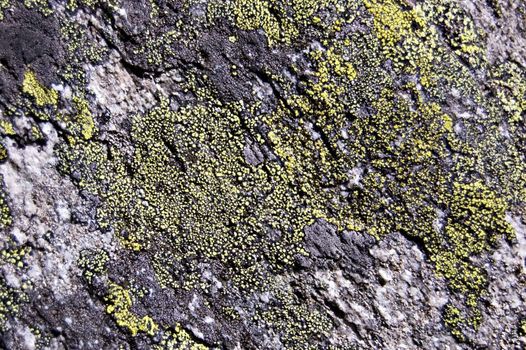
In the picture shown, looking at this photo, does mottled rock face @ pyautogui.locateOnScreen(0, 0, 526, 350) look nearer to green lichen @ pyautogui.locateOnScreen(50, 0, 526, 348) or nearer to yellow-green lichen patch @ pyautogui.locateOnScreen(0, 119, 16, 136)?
green lichen @ pyautogui.locateOnScreen(50, 0, 526, 348)

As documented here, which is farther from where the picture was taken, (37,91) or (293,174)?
(293,174)

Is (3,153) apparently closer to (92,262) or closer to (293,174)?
(92,262)

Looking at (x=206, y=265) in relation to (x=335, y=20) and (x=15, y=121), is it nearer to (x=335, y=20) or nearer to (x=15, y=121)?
(x=15, y=121)

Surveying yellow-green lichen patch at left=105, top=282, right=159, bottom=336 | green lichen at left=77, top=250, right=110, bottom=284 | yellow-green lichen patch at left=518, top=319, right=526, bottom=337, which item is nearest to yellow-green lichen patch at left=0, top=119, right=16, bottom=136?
green lichen at left=77, top=250, right=110, bottom=284

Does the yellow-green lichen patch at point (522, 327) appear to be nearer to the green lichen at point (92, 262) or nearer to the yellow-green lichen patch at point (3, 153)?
the green lichen at point (92, 262)

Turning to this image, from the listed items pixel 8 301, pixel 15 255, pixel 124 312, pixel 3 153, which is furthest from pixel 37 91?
pixel 124 312

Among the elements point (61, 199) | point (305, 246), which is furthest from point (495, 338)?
point (61, 199)
